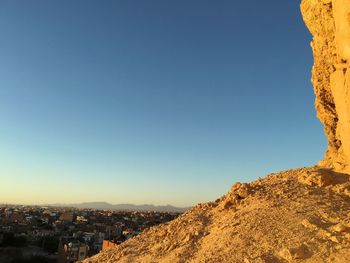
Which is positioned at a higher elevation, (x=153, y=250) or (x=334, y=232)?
(x=334, y=232)

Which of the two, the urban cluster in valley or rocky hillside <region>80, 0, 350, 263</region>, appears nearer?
rocky hillside <region>80, 0, 350, 263</region>

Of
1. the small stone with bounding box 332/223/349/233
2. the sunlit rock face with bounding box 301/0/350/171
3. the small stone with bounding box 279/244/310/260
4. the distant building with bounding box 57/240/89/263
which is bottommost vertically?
the distant building with bounding box 57/240/89/263

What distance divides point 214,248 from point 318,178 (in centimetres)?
375

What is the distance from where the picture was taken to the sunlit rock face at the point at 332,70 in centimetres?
1113

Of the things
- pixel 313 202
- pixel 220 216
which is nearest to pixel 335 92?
pixel 313 202

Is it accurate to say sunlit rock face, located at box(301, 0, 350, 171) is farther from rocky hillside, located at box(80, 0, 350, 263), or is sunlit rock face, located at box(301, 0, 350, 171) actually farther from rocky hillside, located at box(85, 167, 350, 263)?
rocky hillside, located at box(85, 167, 350, 263)

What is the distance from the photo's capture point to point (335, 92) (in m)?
12.0

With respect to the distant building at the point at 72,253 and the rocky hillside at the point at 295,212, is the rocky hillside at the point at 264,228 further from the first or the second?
the distant building at the point at 72,253

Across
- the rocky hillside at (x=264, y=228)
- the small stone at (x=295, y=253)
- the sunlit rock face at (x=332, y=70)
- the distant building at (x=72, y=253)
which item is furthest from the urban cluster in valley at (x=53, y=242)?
the small stone at (x=295, y=253)

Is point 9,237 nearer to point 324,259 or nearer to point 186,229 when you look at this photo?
point 186,229

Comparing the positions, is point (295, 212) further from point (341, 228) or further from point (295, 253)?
point (295, 253)

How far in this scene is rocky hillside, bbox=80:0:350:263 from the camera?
25.9 ft

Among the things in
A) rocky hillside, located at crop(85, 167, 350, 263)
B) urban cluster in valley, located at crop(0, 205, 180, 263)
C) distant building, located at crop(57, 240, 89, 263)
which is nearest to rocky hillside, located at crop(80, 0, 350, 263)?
rocky hillside, located at crop(85, 167, 350, 263)

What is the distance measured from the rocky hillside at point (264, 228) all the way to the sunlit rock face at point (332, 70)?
4.54 feet
